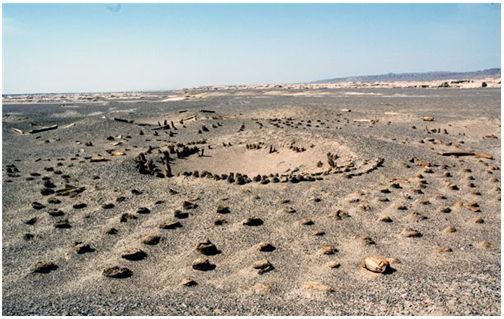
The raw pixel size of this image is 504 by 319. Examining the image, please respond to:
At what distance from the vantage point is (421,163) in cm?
1252

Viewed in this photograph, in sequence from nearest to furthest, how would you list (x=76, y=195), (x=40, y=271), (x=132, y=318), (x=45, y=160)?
1. (x=132, y=318)
2. (x=40, y=271)
3. (x=76, y=195)
4. (x=45, y=160)

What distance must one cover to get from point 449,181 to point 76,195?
8.29 metres

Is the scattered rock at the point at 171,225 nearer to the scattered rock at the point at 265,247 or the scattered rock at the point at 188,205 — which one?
the scattered rock at the point at 188,205

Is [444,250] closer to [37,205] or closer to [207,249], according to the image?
[207,249]

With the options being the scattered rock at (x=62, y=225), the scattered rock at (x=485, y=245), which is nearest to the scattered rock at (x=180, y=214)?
the scattered rock at (x=62, y=225)

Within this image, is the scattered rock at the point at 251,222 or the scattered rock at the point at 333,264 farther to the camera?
the scattered rock at the point at 251,222

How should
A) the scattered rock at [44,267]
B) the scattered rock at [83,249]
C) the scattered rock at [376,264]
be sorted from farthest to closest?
1. the scattered rock at [83,249]
2. the scattered rock at [44,267]
3. the scattered rock at [376,264]

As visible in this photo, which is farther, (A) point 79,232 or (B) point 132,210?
(B) point 132,210

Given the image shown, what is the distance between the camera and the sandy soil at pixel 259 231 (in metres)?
5.50

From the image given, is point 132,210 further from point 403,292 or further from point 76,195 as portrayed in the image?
point 403,292

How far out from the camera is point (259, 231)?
7898mm

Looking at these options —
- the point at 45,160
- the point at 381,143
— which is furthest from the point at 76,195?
the point at 381,143

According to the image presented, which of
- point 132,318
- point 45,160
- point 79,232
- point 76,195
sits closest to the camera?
point 132,318

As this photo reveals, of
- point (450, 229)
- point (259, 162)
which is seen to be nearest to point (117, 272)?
point (450, 229)
